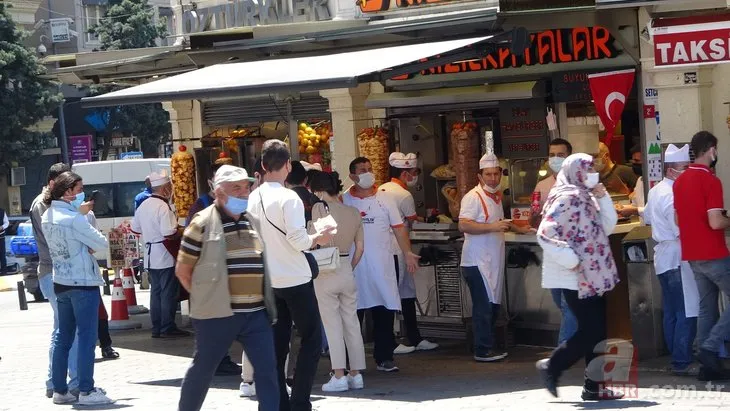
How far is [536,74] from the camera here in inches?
524

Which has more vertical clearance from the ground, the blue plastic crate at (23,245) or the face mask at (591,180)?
the face mask at (591,180)

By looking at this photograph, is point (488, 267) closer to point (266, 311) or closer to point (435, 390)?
point (435, 390)

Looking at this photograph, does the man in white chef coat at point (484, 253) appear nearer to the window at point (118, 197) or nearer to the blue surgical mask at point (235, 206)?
the blue surgical mask at point (235, 206)

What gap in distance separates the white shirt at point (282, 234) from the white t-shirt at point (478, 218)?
3.01 metres

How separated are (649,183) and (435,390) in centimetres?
315

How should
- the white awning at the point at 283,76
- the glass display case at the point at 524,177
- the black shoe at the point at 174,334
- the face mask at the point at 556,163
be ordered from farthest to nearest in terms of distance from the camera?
the black shoe at the point at 174,334, the glass display case at the point at 524,177, the face mask at the point at 556,163, the white awning at the point at 283,76

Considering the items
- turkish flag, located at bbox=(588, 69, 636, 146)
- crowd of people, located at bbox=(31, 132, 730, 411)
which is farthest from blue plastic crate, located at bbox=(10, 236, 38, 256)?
turkish flag, located at bbox=(588, 69, 636, 146)

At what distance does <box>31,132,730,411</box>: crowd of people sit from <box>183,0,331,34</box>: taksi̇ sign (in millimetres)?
3102

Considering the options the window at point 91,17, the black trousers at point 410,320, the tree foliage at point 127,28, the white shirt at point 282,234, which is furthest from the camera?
the window at point 91,17

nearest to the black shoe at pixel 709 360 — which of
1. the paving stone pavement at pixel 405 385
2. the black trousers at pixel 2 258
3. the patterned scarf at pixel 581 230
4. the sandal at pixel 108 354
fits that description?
the paving stone pavement at pixel 405 385

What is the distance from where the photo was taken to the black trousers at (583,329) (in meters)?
8.96

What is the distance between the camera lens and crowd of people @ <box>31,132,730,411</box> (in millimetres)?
7891

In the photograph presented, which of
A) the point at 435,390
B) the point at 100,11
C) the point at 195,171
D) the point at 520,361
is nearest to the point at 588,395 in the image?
the point at 435,390

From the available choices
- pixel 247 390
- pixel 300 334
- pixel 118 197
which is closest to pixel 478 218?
pixel 247 390
